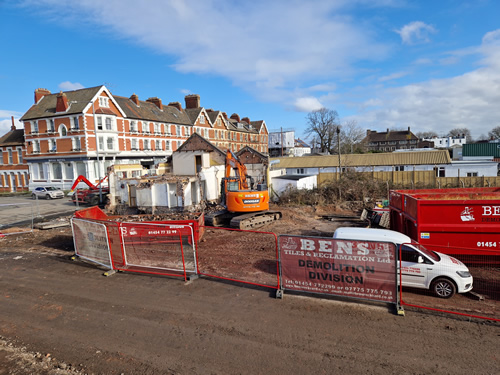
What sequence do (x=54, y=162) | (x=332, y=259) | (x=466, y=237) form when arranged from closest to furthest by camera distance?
(x=332, y=259), (x=466, y=237), (x=54, y=162)

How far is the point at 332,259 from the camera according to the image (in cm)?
827

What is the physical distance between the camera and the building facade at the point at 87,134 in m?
42.6

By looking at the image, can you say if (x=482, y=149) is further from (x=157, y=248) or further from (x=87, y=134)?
(x=87, y=134)

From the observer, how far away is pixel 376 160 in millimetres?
40594

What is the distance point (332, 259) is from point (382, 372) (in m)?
2.94

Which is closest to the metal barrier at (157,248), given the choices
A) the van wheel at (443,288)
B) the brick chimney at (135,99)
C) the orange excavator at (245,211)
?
the orange excavator at (245,211)

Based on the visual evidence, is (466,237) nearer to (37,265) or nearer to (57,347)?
(57,347)

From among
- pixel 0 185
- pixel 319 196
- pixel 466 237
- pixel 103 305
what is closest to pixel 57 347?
pixel 103 305

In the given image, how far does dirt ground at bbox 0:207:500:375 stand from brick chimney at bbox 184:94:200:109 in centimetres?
5710

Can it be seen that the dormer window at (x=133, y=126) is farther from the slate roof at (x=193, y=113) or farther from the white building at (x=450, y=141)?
the white building at (x=450, y=141)

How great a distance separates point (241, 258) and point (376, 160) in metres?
33.1

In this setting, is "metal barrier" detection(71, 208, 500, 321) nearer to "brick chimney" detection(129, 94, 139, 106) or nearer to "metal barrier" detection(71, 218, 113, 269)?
"metal barrier" detection(71, 218, 113, 269)

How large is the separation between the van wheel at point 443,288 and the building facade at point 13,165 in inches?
2200

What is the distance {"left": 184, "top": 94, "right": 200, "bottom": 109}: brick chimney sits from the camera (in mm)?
64438
